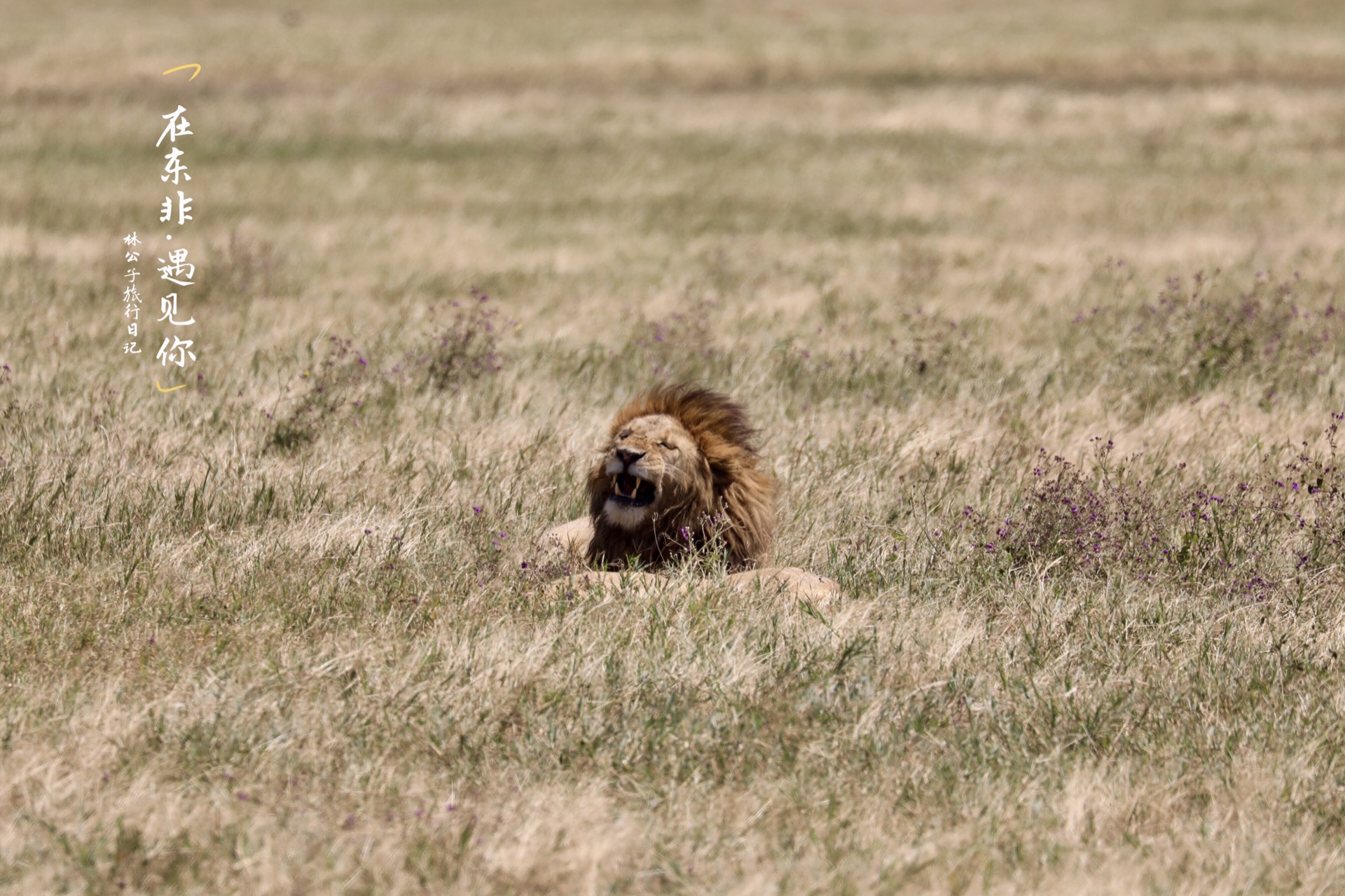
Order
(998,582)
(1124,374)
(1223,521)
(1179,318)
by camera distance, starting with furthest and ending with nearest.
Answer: (1179,318) < (1124,374) < (1223,521) < (998,582)

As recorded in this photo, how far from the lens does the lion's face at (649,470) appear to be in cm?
513

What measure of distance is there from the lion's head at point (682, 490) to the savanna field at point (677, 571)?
1.16 feet

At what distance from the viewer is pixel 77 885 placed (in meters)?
3.31

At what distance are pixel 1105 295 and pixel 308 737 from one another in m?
9.65

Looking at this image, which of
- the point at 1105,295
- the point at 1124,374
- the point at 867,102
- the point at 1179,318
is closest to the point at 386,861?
the point at 1124,374

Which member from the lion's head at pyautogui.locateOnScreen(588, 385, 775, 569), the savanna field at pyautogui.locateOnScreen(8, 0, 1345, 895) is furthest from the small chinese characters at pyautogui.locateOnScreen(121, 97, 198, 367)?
the lion's head at pyautogui.locateOnScreen(588, 385, 775, 569)

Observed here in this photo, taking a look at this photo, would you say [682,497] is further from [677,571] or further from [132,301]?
[132,301]

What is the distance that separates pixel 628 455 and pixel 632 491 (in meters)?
0.28

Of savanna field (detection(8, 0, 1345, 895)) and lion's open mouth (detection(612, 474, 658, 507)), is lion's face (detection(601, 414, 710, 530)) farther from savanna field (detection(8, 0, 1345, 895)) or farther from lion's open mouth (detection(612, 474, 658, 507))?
savanna field (detection(8, 0, 1345, 895))

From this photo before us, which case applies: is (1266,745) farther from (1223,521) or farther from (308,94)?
(308,94)

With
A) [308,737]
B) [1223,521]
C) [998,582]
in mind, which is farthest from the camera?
[1223,521]

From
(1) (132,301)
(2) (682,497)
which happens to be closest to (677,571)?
(2) (682,497)

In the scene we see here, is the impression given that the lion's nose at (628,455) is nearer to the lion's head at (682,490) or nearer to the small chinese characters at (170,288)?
the lion's head at (682,490)

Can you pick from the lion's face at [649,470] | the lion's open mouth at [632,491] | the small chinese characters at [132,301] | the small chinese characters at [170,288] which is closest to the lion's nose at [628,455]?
the lion's face at [649,470]
